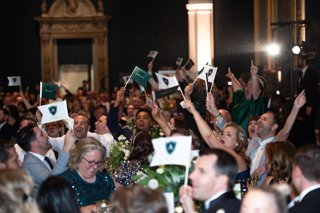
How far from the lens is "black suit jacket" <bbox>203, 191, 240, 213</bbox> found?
319 cm

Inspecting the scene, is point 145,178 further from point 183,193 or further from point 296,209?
point 296,209

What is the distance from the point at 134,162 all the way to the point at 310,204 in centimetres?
196

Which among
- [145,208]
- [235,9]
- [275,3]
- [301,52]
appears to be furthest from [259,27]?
[145,208]

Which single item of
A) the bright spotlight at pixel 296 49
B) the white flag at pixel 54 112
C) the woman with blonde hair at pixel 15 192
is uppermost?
the bright spotlight at pixel 296 49

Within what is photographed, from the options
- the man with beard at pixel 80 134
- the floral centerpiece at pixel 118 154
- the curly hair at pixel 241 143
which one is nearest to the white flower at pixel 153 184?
the curly hair at pixel 241 143

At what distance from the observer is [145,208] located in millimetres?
2549

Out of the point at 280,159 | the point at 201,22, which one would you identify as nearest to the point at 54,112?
the point at 280,159

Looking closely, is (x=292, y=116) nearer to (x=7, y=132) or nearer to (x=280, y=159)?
(x=280, y=159)

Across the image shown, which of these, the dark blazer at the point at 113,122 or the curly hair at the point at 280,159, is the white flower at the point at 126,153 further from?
the curly hair at the point at 280,159

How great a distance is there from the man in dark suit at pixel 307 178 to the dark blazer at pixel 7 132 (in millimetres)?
5795

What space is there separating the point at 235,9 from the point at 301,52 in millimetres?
3666

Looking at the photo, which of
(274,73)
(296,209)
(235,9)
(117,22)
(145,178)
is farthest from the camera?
(117,22)

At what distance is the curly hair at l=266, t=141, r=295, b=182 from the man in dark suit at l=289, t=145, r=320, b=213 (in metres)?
0.80

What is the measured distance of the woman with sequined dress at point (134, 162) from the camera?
4.84m
